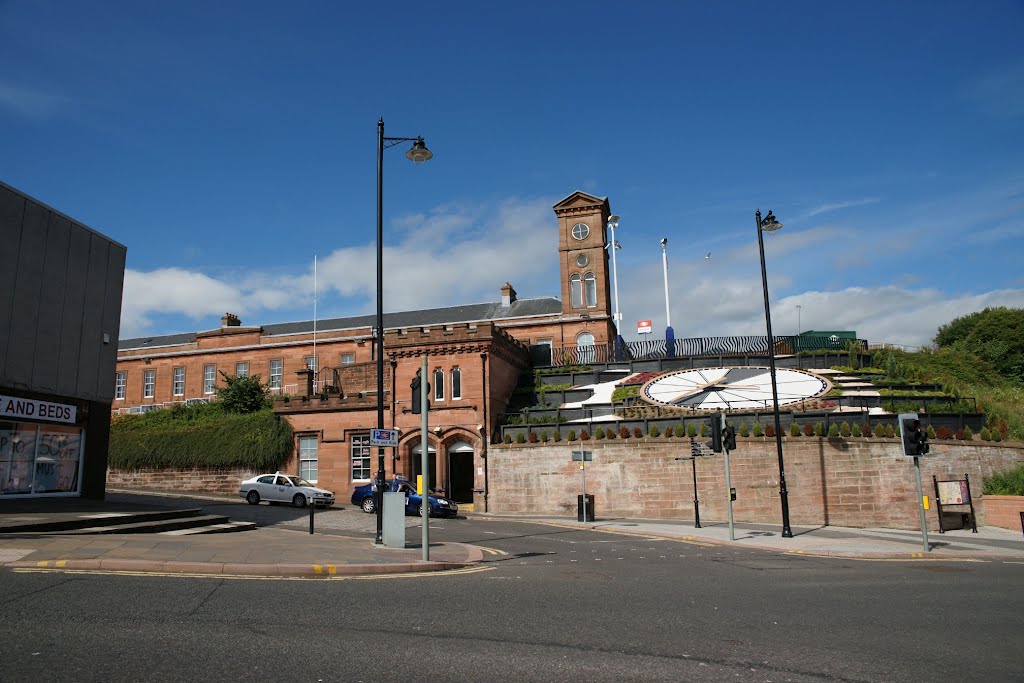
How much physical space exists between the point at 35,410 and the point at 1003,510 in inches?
1203

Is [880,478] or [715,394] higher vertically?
[715,394]

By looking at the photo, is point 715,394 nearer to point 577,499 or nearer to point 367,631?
point 577,499

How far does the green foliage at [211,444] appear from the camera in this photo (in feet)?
120

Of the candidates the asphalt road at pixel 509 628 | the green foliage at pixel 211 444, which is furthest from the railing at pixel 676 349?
the asphalt road at pixel 509 628

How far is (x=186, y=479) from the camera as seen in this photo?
121 feet

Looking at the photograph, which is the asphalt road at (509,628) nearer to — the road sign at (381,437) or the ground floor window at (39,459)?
the road sign at (381,437)

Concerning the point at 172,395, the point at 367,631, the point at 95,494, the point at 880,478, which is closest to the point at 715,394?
the point at 880,478

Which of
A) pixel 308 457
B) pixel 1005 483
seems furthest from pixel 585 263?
pixel 1005 483

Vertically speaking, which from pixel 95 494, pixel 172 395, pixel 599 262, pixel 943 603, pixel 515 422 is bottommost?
pixel 943 603

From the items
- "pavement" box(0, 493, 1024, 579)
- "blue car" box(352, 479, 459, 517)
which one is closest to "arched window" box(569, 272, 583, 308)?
"blue car" box(352, 479, 459, 517)

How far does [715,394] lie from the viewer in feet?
112

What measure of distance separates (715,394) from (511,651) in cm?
2899

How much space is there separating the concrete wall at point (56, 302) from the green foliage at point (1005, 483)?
30139 mm

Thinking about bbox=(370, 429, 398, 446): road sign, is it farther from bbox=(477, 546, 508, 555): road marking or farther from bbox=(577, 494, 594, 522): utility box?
bbox=(577, 494, 594, 522): utility box
